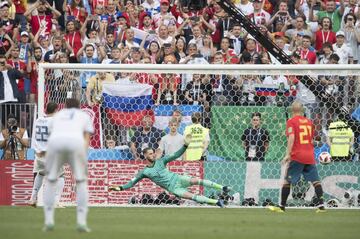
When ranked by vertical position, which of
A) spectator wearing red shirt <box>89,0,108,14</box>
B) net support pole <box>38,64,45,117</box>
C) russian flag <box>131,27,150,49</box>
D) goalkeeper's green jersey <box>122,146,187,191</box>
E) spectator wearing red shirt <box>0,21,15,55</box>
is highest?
spectator wearing red shirt <box>89,0,108,14</box>

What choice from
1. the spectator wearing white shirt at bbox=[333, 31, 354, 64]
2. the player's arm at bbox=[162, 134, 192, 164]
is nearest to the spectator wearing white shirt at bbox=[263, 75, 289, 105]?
the spectator wearing white shirt at bbox=[333, 31, 354, 64]

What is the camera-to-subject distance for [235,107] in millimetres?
22312

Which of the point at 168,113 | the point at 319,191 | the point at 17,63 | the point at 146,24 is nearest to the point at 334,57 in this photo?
the point at 168,113

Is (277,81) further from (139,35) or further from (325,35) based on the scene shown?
(139,35)

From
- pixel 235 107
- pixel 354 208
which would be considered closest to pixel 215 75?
pixel 235 107

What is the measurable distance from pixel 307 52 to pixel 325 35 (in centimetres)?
95

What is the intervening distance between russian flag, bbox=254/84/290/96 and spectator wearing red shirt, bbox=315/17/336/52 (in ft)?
10.9

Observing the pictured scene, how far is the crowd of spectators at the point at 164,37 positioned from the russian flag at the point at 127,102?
0.88 ft

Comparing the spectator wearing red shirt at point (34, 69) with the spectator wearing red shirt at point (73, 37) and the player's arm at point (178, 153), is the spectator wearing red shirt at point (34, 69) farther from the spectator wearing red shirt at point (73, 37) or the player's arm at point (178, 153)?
the player's arm at point (178, 153)

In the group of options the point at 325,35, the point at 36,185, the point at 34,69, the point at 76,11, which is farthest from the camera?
the point at 76,11

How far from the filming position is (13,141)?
22906 mm

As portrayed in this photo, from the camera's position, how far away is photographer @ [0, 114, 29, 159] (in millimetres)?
22875

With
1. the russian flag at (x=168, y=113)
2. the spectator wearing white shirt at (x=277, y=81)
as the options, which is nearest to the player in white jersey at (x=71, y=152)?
the russian flag at (x=168, y=113)

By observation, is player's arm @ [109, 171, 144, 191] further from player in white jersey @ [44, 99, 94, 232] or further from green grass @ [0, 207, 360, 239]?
player in white jersey @ [44, 99, 94, 232]
